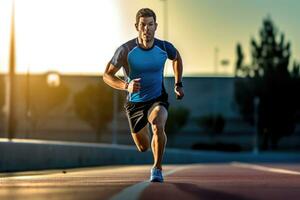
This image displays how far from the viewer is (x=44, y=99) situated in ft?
264

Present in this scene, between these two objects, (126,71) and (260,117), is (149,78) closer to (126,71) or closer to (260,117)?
(126,71)

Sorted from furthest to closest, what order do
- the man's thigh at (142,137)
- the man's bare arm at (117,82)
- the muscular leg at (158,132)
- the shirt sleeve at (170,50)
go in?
the man's thigh at (142,137) → the shirt sleeve at (170,50) → the muscular leg at (158,132) → the man's bare arm at (117,82)

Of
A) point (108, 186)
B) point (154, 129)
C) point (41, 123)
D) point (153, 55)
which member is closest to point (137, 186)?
point (108, 186)

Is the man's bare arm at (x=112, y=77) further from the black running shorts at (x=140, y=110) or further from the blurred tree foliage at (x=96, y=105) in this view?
the blurred tree foliage at (x=96, y=105)

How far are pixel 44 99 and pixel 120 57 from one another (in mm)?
71044

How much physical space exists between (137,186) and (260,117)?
6649 cm

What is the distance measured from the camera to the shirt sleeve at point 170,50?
1037 centimetres

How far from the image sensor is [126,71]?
1022 centimetres

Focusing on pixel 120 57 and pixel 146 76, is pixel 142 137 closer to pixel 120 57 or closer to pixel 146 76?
pixel 146 76

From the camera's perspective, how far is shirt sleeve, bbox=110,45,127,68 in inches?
396

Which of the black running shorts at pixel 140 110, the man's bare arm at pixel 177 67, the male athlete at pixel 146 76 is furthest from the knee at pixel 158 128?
the man's bare arm at pixel 177 67

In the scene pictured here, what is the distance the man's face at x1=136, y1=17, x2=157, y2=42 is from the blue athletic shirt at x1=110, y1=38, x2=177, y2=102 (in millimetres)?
156

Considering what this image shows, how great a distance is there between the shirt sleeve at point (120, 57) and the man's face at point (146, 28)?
0.93 feet

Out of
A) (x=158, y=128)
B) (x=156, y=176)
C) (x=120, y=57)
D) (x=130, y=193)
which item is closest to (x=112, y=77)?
(x=120, y=57)
